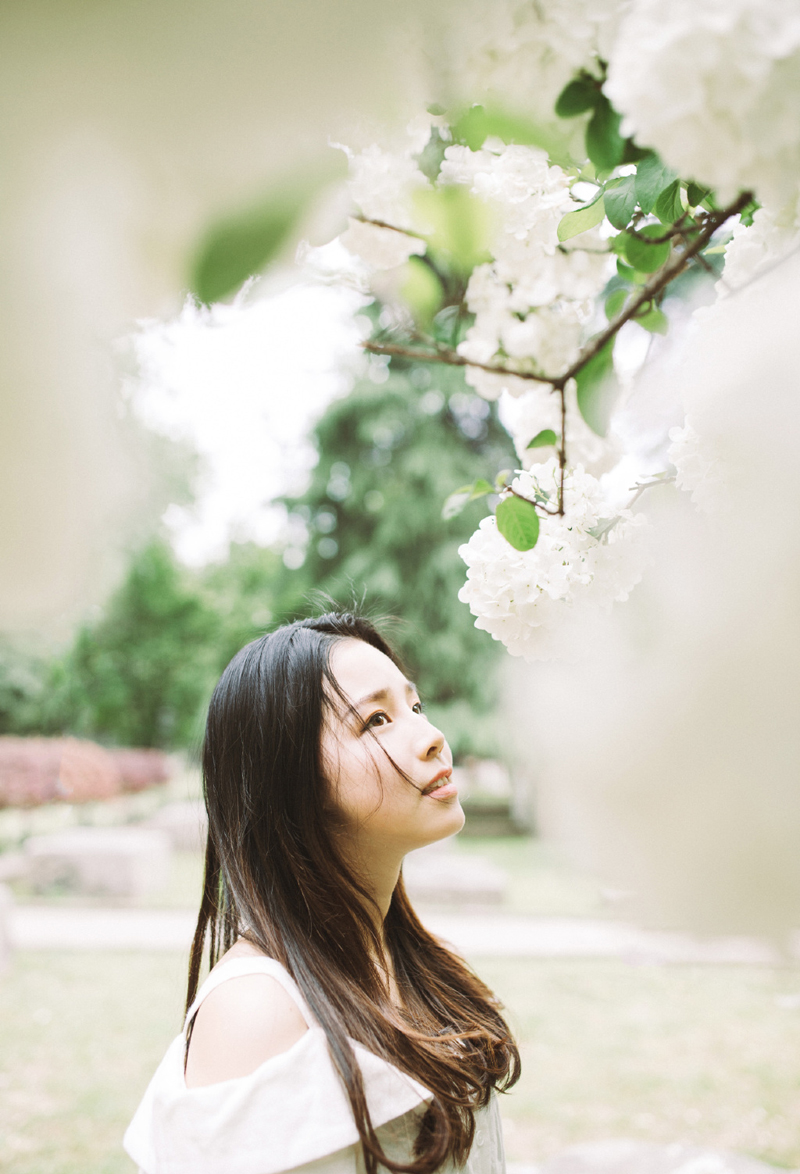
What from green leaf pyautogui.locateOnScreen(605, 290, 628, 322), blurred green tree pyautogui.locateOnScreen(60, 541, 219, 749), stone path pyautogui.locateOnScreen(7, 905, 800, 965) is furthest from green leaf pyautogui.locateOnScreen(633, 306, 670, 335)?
blurred green tree pyautogui.locateOnScreen(60, 541, 219, 749)

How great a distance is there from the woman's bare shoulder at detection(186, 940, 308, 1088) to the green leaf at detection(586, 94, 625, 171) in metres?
0.81

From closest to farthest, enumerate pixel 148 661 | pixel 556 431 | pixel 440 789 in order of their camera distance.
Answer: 1. pixel 556 431
2. pixel 440 789
3. pixel 148 661

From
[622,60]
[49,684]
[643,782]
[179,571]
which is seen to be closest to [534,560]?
[643,782]

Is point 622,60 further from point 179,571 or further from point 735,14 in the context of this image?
point 179,571

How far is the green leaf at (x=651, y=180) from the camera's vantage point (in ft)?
1.76

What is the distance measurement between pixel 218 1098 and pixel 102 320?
0.80m

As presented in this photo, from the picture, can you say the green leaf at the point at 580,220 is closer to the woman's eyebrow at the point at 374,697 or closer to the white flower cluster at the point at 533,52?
the white flower cluster at the point at 533,52

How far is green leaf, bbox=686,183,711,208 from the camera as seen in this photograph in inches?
23.8

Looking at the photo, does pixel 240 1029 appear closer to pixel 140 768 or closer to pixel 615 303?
pixel 615 303

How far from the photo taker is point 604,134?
1.35 ft

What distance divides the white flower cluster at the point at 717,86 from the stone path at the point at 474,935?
5.28m

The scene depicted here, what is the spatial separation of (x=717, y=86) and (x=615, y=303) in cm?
53

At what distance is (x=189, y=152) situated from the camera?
0.64 feet

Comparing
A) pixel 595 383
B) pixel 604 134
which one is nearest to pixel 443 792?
pixel 595 383
